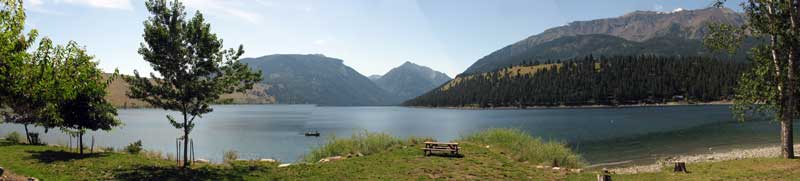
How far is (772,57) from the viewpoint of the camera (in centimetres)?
2288

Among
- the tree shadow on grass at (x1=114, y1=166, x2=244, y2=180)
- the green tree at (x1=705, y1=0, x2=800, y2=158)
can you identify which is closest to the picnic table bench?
the tree shadow on grass at (x1=114, y1=166, x2=244, y2=180)

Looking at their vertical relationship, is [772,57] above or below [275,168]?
above

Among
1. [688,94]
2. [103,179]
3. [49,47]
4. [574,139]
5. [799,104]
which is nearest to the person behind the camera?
[49,47]

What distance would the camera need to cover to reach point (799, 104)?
73.4 feet

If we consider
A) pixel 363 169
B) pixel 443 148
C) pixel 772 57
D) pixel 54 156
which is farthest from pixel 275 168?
pixel 772 57

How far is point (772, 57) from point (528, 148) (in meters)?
13.6

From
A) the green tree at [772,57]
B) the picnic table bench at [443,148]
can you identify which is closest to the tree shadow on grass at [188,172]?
the picnic table bench at [443,148]

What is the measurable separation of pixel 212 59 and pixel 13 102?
7.82 m

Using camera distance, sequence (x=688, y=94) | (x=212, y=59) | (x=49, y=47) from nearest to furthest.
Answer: (x=49, y=47), (x=212, y=59), (x=688, y=94)

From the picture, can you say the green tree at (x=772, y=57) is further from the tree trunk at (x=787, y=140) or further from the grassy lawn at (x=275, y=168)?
the grassy lawn at (x=275, y=168)

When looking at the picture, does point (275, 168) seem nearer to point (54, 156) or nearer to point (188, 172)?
point (188, 172)

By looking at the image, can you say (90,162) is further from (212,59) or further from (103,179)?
(212,59)

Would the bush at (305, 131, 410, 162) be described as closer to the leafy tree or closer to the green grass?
Result: the green grass

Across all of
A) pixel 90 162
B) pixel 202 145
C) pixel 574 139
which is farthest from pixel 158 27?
pixel 574 139
